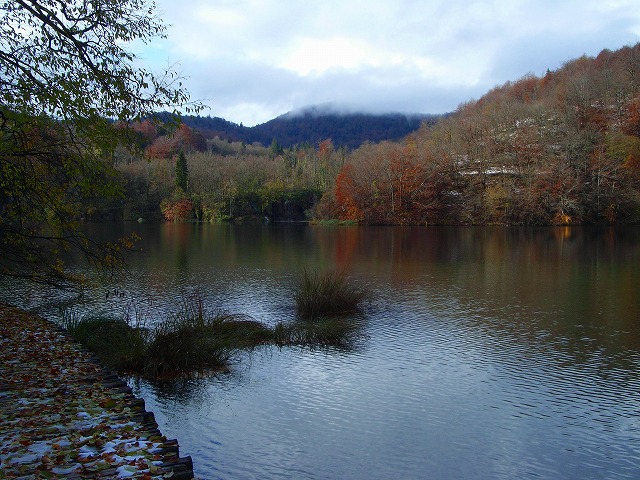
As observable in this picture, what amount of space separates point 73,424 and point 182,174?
77810 millimetres

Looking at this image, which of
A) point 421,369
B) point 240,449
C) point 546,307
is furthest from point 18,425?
point 546,307

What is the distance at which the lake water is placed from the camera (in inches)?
300

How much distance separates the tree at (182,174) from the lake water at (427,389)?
201 feet

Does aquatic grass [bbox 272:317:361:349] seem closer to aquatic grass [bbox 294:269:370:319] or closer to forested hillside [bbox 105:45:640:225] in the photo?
aquatic grass [bbox 294:269:370:319]

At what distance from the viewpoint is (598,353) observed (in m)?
12.6

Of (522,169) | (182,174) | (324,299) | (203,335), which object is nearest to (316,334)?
(324,299)

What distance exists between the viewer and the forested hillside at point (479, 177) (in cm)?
6362

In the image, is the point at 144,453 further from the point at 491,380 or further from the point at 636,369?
the point at 636,369

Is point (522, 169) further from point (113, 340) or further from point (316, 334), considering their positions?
point (113, 340)

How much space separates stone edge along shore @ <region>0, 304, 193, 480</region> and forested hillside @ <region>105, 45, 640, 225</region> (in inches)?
1952

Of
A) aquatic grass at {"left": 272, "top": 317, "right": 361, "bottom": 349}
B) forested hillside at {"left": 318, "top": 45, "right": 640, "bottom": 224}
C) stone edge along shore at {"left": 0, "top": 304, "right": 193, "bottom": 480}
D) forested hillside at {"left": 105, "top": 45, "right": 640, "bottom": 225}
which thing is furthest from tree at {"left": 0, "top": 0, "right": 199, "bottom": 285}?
forested hillside at {"left": 318, "top": 45, "right": 640, "bottom": 224}

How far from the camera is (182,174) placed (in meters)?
81.3

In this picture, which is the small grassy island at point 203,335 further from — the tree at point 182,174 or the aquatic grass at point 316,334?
the tree at point 182,174

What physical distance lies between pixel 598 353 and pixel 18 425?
463 inches
